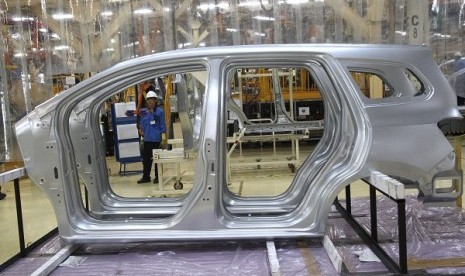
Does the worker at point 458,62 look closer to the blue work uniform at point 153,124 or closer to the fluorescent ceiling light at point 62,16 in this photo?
the fluorescent ceiling light at point 62,16

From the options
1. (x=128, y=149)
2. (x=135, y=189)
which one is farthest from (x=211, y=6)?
(x=128, y=149)

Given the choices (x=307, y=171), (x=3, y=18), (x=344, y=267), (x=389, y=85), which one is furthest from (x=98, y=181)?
(x=3, y=18)

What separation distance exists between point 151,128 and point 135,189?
1.07 metres

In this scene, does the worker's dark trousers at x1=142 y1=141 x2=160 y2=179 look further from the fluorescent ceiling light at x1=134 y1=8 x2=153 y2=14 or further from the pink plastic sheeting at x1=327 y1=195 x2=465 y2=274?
the pink plastic sheeting at x1=327 y1=195 x2=465 y2=274

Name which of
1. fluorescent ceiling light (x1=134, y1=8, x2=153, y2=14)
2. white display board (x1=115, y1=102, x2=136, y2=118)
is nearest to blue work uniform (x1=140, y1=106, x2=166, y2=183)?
white display board (x1=115, y1=102, x2=136, y2=118)

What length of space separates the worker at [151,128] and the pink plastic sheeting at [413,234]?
3.93 meters

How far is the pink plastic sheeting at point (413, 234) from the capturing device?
121 inches

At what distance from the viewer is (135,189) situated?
24.1 feet

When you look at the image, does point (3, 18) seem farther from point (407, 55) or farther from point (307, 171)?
point (407, 55)

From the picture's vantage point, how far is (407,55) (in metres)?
3.04

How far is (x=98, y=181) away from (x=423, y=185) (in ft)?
8.24

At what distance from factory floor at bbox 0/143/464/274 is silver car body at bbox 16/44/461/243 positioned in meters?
1.58

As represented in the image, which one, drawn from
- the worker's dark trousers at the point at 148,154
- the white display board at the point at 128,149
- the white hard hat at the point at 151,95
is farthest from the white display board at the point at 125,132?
the white hard hat at the point at 151,95

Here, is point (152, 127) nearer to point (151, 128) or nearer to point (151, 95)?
point (151, 128)
